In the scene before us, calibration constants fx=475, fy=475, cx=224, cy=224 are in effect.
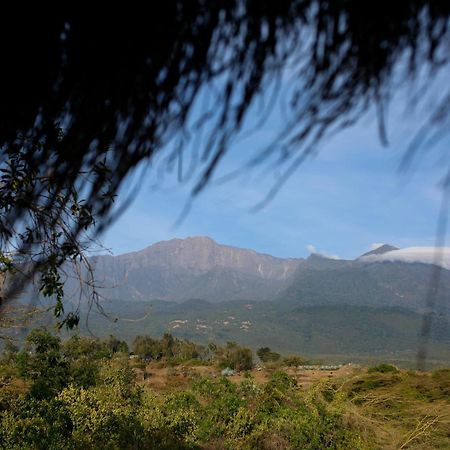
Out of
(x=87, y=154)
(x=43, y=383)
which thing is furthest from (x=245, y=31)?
(x=43, y=383)

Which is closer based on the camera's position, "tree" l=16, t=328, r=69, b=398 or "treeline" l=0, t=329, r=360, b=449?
"treeline" l=0, t=329, r=360, b=449

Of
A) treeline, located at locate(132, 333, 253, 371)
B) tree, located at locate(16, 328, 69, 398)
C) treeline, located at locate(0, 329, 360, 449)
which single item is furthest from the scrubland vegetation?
treeline, located at locate(132, 333, 253, 371)

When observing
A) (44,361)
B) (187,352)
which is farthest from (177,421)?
(187,352)

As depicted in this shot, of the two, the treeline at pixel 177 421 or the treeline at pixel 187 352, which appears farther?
the treeline at pixel 187 352

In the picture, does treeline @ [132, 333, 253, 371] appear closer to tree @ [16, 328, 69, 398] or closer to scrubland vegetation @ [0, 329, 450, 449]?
tree @ [16, 328, 69, 398]

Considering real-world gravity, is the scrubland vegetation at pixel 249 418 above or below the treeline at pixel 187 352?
above

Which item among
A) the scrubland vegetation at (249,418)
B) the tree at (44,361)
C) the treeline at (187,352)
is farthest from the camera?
the treeline at (187,352)

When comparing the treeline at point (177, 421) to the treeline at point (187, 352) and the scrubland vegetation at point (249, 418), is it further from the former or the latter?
the treeline at point (187, 352)

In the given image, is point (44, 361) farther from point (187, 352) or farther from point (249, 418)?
point (187, 352)

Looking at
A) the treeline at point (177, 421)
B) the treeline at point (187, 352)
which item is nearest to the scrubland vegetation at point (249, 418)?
the treeline at point (177, 421)

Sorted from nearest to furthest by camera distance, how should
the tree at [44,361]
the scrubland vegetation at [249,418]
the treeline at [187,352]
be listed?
1. the scrubland vegetation at [249,418]
2. the tree at [44,361]
3. the treeline at [187,352]

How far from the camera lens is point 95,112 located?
4.44 ft

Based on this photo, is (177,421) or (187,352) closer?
(177,421)

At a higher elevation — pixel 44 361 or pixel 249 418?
pixel 249 418
